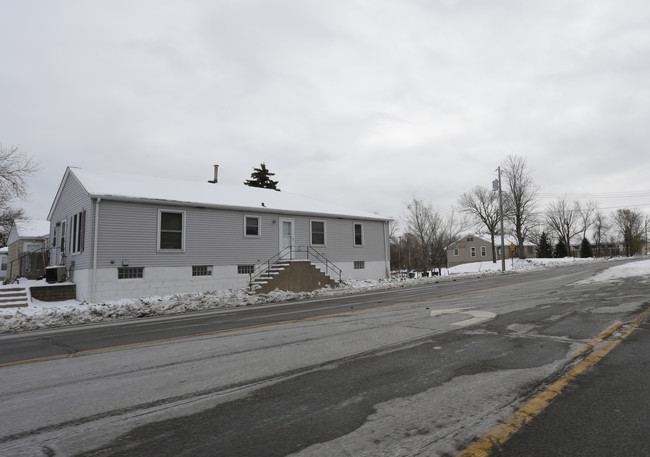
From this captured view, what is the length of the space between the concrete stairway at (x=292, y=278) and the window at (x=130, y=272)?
16.8 ft

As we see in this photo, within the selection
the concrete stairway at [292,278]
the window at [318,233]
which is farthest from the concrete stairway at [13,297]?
the window at [318,233]

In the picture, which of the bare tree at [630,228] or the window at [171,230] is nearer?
the window at [171,230]

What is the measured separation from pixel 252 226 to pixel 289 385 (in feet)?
55.7

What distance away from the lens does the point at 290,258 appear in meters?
21.3

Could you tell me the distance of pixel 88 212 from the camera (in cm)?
1630

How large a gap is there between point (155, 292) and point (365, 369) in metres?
14.9

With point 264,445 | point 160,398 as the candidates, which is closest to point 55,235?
point 160,398

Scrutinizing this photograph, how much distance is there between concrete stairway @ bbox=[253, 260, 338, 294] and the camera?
1856cm

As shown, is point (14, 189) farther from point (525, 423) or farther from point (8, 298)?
point (525, 423)

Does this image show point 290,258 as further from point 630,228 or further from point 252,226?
point 630,228

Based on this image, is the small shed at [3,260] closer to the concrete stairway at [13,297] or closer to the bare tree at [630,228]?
the concrete stairway at [13,297]

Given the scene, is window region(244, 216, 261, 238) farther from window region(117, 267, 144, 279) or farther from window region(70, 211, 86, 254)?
window region(70, 211, 86, 254)

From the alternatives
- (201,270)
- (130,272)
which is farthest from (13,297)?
(201,270)

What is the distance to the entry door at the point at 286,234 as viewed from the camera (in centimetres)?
2164
